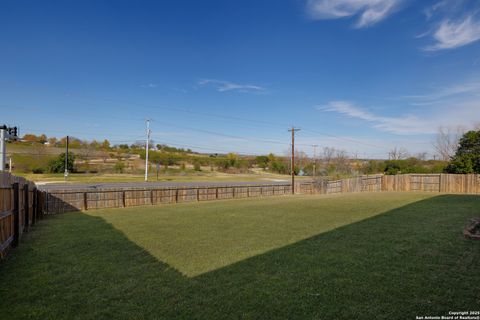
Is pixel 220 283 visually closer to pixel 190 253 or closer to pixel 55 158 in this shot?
pixel 190 253

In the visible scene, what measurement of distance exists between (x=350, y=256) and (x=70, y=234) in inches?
288

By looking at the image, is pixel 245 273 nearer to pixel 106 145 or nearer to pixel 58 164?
pixel 58 164

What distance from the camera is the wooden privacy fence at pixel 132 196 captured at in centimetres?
1421

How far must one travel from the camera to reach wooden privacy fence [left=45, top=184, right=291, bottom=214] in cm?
1421

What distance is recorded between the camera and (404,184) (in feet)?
83.4

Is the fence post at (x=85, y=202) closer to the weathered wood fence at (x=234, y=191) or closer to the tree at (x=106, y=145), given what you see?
the weathered wood fence at (x=234, y=191)

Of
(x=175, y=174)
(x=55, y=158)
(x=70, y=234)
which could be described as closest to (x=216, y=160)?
(x=175, y=174)

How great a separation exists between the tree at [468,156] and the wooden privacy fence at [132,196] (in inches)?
614

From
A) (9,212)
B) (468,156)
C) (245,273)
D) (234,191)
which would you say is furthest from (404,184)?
(9,212)

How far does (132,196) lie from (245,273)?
13264 mm

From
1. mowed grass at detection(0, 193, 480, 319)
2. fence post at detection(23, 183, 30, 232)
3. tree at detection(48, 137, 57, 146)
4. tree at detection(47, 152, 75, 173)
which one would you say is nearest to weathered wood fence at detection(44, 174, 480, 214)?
fence post at detection(23, 183, 30, 232)

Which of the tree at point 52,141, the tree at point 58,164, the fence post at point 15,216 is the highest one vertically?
the tree at point 52,141

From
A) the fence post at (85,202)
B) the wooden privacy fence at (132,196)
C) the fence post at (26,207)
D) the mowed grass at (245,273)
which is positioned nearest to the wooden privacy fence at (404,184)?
the wooden privacy fence at (132,196)

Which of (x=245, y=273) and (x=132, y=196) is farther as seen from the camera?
(x=132, y=196)
